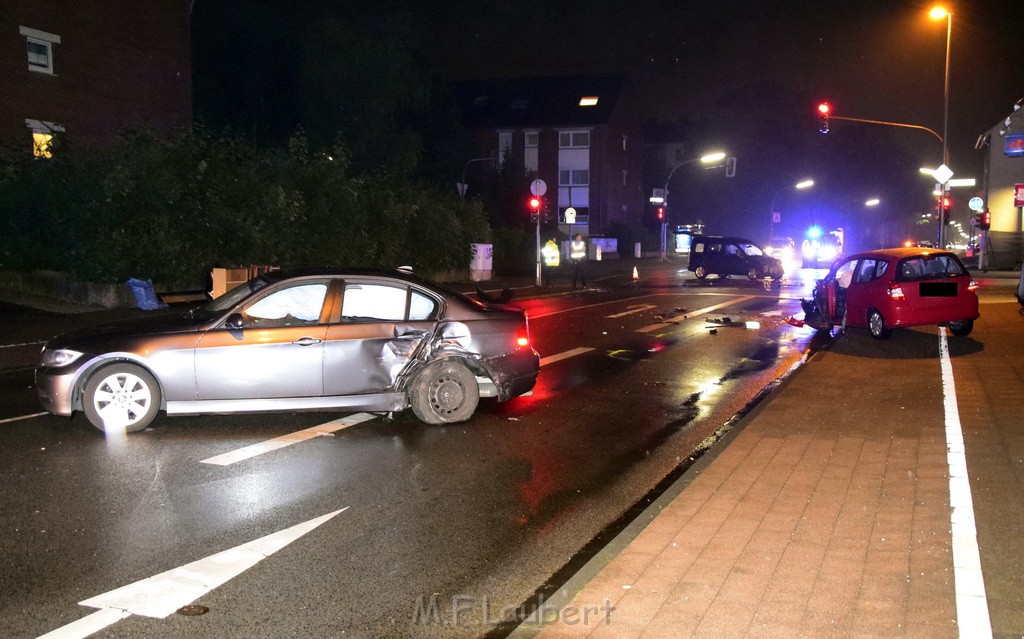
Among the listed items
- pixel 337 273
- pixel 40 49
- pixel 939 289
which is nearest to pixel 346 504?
pixel 337 273

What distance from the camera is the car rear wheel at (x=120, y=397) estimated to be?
8.09 metres

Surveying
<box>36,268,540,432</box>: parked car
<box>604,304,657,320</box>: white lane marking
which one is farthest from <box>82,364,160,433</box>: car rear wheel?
<box>604,304,657,320</box>: white lane marking

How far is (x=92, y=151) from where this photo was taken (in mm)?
21703

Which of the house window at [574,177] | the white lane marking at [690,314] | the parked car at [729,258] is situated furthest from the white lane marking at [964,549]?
the house window at [574,177]

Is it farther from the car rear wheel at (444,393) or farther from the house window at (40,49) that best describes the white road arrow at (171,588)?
the house window at (40,49)

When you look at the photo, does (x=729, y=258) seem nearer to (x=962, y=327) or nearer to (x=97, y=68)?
(x=962, y=327)

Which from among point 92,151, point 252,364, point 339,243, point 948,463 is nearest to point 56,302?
point 92,151

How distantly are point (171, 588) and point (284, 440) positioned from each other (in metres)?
3.47

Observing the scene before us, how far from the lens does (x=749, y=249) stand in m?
38.3

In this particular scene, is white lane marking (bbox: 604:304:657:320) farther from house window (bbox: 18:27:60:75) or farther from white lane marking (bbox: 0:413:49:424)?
house window (bbox: 18:27:60:75)

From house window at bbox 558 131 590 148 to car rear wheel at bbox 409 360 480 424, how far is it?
60955mm

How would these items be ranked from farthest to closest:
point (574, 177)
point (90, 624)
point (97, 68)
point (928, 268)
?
point (574, 177)
point (97, 68)
point (928, 268)
point (90, 624)

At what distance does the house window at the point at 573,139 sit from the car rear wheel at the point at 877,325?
53.7 m

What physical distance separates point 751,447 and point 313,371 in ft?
13.0
